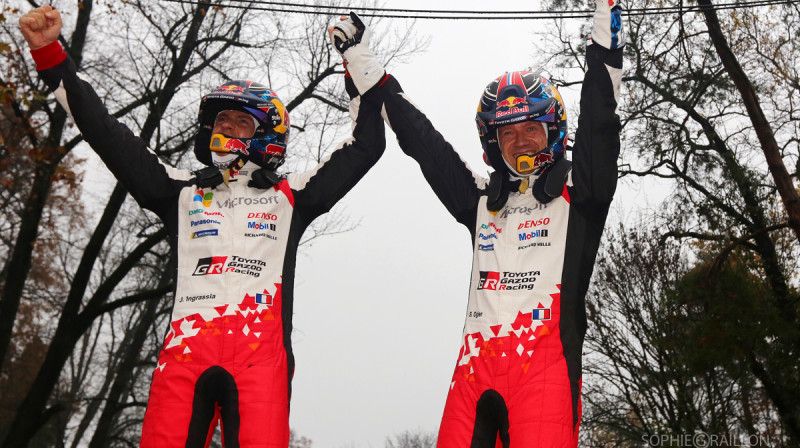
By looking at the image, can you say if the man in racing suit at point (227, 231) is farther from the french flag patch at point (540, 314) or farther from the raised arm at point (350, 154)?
the french flag patch at point (540, 314)

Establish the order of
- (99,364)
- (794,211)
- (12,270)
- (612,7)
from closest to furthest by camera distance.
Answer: (612,7) → (794,211) → (12,270) → (99,364)

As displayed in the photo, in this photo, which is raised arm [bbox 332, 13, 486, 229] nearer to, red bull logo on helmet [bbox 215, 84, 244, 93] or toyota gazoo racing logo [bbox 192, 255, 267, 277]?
red bull logo on helmet [bbox 215, 84, 244, 93]

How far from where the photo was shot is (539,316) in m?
4.88

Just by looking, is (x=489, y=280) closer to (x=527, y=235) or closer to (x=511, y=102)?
(x=527, y=235)

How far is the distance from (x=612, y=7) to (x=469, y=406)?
2368mm

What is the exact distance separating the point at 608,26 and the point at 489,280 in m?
1.58

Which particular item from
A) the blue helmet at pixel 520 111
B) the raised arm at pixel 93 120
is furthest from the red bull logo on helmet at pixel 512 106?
the raised arm at pixel 93 120

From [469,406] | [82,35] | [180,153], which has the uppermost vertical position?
[82,35]

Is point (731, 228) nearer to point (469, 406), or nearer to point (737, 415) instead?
point (737, 415)

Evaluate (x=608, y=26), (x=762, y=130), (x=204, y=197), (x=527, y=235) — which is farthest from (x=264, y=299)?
(x=762, y=130)

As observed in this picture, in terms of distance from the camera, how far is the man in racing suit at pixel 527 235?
4.67m

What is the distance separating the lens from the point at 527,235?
5.13 metres

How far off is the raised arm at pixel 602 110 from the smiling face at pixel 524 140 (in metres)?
0.36

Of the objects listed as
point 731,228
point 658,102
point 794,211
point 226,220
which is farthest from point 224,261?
point 731,228
